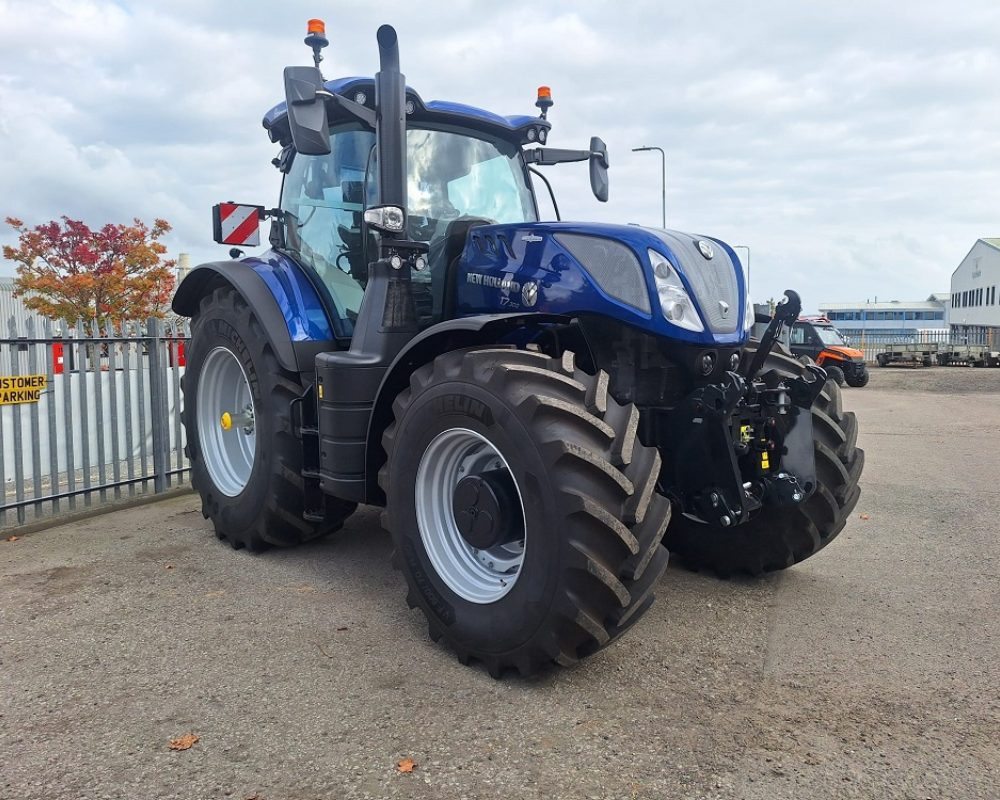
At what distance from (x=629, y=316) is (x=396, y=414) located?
116 centimetres

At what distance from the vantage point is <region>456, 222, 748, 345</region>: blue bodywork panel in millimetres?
3494

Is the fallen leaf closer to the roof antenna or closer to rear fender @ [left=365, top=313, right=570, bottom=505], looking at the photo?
rear fender @ [left=365, top=313, right=570, bottom=505]

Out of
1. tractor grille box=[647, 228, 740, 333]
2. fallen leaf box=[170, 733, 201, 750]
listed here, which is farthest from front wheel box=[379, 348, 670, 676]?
fallen leaf box=[170, 733, 201, 750]

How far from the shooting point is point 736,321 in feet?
12.5

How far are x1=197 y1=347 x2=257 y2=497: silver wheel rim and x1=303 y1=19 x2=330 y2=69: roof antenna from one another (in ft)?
7.23

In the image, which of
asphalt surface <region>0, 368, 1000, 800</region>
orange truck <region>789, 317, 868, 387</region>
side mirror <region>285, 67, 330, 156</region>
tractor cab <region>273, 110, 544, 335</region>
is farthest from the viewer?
orange truck <region>789, 317, 868, 387</region>

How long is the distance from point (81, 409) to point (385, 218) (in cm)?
386

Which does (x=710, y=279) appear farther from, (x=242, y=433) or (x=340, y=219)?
(x=242, y=433)

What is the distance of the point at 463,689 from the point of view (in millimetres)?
3240

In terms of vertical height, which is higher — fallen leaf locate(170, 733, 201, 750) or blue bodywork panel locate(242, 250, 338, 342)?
blue bodywork panel locate(242, 250, 338, 342)

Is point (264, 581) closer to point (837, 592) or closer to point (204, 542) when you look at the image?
point (204, 542)

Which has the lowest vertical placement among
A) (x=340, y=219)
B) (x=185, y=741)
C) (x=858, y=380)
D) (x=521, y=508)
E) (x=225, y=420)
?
(x=185, y=741)

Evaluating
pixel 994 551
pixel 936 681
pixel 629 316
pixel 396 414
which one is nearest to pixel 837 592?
pixel 936 681

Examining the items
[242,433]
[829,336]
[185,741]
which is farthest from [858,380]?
[185,741]
